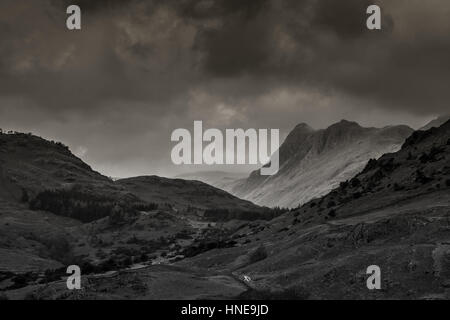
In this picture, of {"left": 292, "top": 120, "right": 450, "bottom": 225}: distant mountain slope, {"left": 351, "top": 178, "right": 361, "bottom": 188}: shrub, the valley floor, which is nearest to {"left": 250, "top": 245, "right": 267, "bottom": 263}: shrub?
the valley floor

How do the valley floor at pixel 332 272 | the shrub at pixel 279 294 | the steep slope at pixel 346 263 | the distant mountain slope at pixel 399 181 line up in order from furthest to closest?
1. the distant mountain slope at pixel 399 181
2. the steep slope at pixel 346 263
3. the valley floor at pixel 332 272
4. the shrub at pixel 279 294

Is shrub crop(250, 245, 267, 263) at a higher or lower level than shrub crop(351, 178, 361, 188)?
lower

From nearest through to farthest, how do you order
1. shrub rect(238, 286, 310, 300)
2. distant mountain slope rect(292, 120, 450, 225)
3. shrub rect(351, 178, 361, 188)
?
shrub rect(238, 286, 310, 300)
distant mountain slope rect(292, 120, 450, 225)
shrub rect(351, 178, 361, 188)

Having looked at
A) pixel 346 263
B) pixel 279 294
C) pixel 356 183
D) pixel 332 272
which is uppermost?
pixel 356 183

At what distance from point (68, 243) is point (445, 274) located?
371 feet

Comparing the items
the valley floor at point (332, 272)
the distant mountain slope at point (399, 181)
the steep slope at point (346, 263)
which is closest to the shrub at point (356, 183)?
the distant mountain slope at point (399, 181)

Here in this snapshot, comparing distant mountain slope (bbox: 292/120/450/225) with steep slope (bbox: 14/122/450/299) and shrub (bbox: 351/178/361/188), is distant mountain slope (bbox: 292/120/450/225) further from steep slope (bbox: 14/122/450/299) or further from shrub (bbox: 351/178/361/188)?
steep slope (bbox: 14/122/450/299)

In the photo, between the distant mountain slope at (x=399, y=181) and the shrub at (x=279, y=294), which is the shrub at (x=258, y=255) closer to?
the distant mountain slope at (x=399, y=181)

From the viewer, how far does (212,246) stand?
2911 inches

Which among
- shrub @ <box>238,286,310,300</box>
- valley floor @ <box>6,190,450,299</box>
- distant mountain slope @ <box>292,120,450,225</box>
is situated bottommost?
shrub @ <box>238,286,310,300</box>

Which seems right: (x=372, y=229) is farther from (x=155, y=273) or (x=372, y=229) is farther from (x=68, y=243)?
(x=68, y=243)

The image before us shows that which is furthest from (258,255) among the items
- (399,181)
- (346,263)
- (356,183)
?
(356,183)

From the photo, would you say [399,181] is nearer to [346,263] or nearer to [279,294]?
[346,263]
